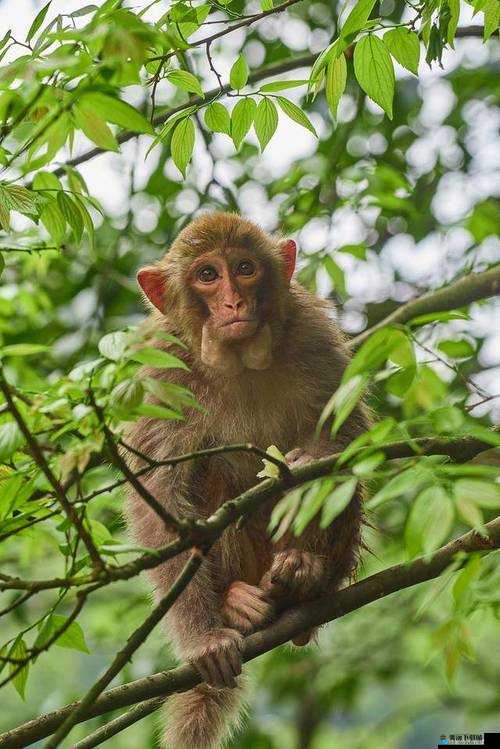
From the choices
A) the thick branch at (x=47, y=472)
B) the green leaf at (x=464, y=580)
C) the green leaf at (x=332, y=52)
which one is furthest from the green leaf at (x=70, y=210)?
the green leaf at (x=464, y=580)

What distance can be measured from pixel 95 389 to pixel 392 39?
1.59 metres

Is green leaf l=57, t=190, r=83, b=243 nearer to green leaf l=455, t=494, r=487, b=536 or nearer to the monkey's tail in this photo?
green leaf l=455, t=494, r=487, b=536

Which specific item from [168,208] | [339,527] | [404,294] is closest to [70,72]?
[339,527]

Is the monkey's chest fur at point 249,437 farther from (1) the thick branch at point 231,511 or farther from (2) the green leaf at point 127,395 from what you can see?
(2) the green leaf at point 127,395

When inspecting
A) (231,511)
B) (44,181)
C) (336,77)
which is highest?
(336,77)

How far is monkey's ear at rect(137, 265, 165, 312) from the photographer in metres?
5.22

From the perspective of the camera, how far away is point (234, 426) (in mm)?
5082

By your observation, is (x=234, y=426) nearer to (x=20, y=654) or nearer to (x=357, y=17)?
(x=20, y=654)

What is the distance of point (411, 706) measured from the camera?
7.61 metres

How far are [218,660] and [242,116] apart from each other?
218 cm

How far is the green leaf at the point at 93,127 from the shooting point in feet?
8.23

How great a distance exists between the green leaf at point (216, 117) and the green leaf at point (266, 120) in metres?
0.15

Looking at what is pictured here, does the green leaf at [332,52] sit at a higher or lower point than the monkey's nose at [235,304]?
higher

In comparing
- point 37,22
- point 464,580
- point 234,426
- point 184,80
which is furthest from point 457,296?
point 464,580
